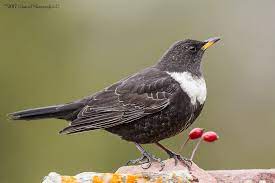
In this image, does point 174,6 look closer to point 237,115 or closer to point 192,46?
point 237,115

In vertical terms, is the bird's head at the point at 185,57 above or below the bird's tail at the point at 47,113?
above

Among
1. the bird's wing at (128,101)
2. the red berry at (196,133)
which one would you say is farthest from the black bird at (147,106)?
the red berry at (196,133)

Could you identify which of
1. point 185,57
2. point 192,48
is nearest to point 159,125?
point 185,57

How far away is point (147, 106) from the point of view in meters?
8.58

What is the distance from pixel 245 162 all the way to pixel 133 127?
4545 millimetres

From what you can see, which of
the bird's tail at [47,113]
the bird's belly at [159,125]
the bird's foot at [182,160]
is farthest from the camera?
the bird's tail at [47,113]

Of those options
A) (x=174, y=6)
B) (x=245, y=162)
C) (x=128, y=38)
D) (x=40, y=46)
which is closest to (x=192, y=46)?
(x=245, y=162)

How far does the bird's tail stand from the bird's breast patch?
1055mm

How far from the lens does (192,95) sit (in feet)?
27.6

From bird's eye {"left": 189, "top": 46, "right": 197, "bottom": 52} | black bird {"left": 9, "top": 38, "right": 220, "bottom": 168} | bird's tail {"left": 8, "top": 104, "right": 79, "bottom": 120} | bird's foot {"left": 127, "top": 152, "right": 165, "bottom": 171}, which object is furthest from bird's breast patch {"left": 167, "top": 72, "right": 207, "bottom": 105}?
bird's tail {"left": 8, "top": 104, "right": 79, "bottom": 120}

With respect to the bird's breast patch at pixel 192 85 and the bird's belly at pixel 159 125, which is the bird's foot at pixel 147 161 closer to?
the bird's belly at pixel 159 125

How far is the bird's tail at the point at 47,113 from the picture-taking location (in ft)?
28.1

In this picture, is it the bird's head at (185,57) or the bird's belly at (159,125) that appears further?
the bird's head at (185,57)

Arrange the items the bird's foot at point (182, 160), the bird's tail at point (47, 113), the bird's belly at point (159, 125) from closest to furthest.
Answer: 1. the bird's foot at point (182, 160)
2. the bird's belly at point (159, 125)
3. the bird's tail at point (47, 113)
